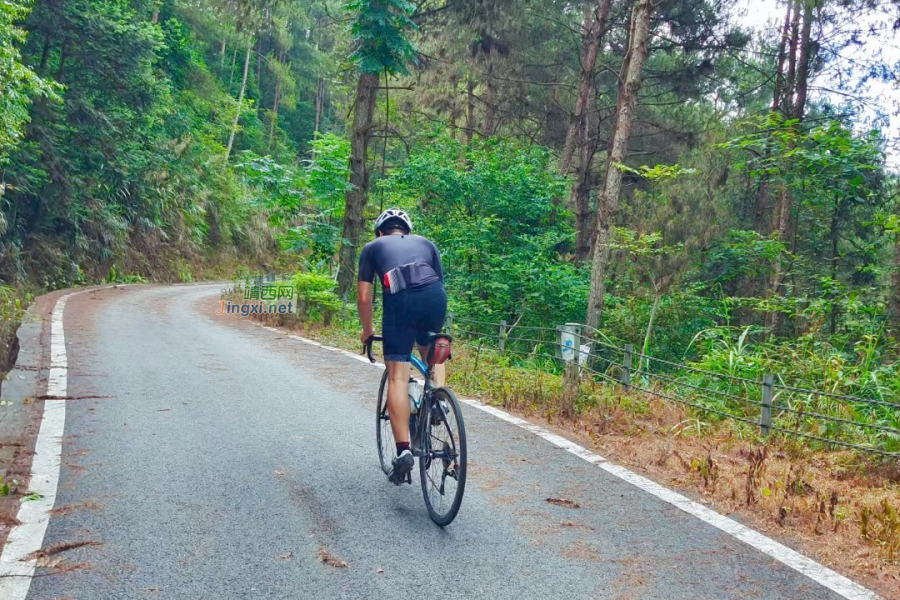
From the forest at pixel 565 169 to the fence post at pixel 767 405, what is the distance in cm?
135

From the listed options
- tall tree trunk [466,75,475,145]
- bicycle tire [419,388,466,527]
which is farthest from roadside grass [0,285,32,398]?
tall tree trunk [466,75,475,145]

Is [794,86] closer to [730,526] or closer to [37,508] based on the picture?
[730,526]

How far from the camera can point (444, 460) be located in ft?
14.8

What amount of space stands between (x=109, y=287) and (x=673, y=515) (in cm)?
2625

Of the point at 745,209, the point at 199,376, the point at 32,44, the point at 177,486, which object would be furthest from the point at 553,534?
the point at 32,44

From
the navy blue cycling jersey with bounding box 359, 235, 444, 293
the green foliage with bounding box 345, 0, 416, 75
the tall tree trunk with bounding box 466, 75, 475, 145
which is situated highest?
the tall tree trunk with bounding box 466, 75, 475, 145

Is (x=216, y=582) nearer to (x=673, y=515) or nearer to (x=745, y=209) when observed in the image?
(x=673, y=515)

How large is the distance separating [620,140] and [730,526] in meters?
9.19

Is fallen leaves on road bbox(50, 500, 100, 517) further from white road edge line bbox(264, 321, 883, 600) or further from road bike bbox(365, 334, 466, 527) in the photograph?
white road edge line bbox(264, 321, 883, 600)

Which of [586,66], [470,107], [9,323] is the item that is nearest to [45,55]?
[470,107]

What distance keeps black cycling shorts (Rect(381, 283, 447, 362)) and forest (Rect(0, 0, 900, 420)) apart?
5.59 meters

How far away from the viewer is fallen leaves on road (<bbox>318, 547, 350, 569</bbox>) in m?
3.83

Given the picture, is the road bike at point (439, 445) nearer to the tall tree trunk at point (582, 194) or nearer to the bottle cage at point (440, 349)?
the bottle cage at point (440, 349)

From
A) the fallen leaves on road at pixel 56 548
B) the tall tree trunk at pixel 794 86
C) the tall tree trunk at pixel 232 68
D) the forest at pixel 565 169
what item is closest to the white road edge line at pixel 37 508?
the fallen leaves on road at pixel 56 548
